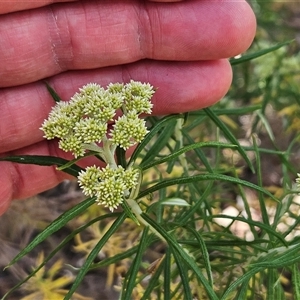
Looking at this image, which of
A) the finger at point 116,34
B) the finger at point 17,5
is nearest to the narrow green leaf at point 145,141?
the finger at point 116,34

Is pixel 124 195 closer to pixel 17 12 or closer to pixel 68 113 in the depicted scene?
pixel 68 113

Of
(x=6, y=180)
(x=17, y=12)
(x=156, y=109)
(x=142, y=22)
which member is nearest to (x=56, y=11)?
(x=17, y=12)

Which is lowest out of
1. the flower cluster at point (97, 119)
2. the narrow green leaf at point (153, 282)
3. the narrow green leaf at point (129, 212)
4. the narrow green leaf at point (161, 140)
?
the narrow green leaf at point (153, 282)

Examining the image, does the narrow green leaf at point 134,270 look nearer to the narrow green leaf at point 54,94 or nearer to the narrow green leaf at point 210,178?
the narrow green leaf at point 210,178

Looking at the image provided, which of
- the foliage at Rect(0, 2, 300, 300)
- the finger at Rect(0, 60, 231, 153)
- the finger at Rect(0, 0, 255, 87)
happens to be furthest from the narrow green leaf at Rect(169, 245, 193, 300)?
the finger at Rect(0, 0, 255, 87)

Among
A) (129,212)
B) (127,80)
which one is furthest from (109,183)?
(127,80)

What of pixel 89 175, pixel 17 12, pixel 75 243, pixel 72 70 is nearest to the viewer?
pixel 89 175

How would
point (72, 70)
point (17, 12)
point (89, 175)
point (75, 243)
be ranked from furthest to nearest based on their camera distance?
point (75, 243) → point (72, 70) → point (17, 12) → point (89, 175)

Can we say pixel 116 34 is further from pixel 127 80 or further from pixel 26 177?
pixel 26 177

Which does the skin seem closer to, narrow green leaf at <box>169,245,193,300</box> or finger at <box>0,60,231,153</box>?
finger at <box>0,60,231,153</box>
